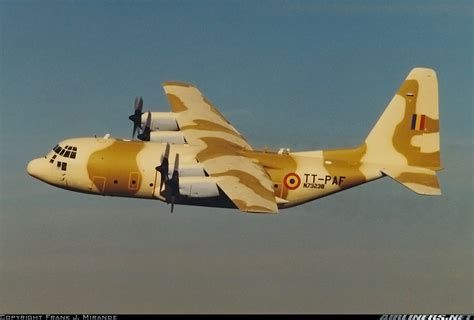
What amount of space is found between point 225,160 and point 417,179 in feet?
37.0

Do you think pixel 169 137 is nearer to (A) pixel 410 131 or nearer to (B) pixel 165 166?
(B) pixel 165 166

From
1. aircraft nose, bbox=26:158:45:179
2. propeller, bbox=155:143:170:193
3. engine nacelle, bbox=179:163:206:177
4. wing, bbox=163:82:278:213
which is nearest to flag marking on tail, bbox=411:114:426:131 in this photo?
wing, bbox=163:82:278:213

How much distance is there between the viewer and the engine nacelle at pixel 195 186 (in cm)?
4725

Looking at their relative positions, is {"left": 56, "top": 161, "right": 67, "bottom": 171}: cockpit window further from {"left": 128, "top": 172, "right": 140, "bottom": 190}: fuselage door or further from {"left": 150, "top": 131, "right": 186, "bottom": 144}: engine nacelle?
{"left": 150, "top": 131, "right": 186, "bottom": 144}: engine nacelle

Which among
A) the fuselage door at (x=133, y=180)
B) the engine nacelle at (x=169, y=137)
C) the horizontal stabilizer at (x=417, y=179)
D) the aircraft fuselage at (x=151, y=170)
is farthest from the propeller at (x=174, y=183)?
the horizontal stabilizer at (x=417, y=179)

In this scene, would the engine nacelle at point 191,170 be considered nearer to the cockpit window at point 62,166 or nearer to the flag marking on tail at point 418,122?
the cockpit window at point 62,166

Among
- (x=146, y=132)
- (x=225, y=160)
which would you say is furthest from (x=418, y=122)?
(x=146, y=132)

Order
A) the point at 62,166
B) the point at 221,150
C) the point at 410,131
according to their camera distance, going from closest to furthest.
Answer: the point at 221,150 → the point at 62,166 → the point at 410,131

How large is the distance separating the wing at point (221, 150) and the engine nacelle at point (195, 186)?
518mm

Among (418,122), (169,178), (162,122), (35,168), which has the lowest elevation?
(35,168)

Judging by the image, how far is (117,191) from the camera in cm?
5125

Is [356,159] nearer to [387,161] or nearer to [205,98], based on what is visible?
[387,161]

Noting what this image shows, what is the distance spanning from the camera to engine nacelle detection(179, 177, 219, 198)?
4725cm

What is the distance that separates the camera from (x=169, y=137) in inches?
2160
